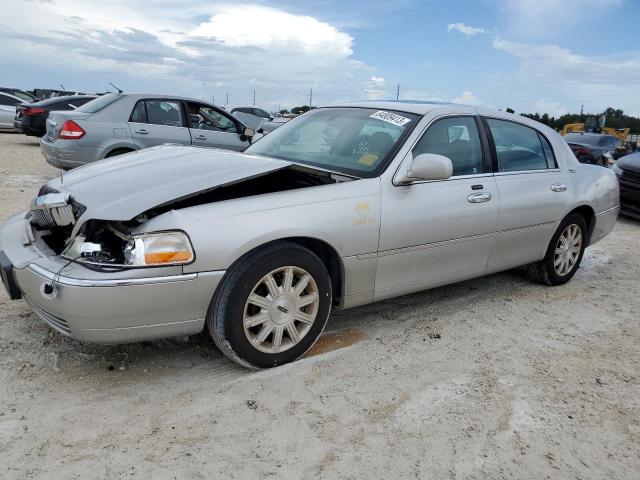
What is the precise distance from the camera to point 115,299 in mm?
2588

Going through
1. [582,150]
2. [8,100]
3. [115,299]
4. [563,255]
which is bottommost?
[563,255]

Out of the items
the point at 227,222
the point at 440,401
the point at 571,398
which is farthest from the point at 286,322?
the point at 571,398

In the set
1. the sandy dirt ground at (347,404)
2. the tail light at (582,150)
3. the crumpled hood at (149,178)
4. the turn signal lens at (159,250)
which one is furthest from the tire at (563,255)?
the tail light at (582,150)

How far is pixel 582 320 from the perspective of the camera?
423cm

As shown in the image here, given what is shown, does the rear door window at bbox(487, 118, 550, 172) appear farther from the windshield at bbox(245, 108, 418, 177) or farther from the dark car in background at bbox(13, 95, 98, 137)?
the dark car in background at bbox(13, 95, 98, 137)

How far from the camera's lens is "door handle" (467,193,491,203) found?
3875 mm

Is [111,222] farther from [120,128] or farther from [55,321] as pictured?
[120,128]

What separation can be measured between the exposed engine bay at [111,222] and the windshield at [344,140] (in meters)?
0.28

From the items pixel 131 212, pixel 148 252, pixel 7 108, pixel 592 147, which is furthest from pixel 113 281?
pixel 7 108

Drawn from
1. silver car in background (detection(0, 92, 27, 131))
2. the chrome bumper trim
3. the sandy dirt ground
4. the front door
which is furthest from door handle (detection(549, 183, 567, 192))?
silver car in background (detection(0, 92, 27, 131))

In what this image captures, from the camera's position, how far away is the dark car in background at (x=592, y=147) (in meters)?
14.6

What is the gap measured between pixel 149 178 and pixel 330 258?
1143 millimetres

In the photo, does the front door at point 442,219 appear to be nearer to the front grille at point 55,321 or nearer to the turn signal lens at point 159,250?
the turn signal lens at point 159,250

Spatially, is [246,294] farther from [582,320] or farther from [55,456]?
[582,320]
